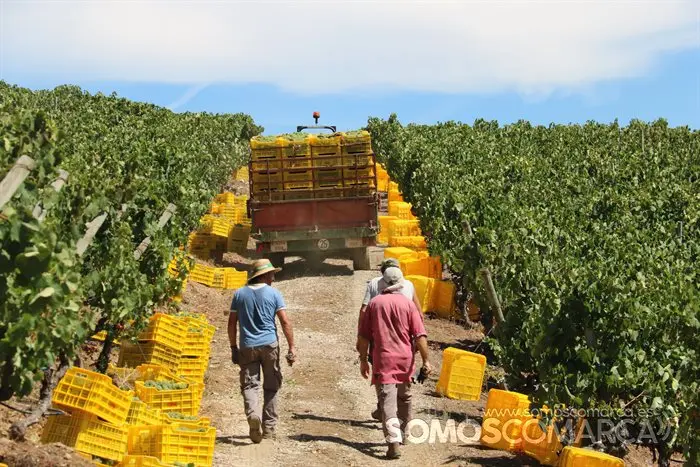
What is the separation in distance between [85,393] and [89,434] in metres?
0.35

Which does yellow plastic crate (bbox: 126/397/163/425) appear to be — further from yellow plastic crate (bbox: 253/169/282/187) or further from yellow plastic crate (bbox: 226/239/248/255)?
yellow plastic crate (bbox: 226/239/248/255)

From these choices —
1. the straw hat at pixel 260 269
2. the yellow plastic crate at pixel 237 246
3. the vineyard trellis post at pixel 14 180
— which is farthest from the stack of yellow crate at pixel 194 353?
the yellow plastic crate at pixel 237 246

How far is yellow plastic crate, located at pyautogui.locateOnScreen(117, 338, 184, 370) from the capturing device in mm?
14234

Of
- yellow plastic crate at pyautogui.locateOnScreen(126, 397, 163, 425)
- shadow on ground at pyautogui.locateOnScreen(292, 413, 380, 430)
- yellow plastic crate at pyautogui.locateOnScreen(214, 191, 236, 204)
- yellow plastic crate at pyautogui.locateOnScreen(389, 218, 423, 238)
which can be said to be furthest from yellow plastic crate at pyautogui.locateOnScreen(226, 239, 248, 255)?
yellow plastic crate at pyautogui.locateOnScreen(126, 397, 163, 425)

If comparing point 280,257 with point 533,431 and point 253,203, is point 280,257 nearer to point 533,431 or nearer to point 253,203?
point 253,203

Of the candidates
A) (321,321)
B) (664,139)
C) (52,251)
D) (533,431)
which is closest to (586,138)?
(664,139)

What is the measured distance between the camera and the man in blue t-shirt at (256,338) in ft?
38.8

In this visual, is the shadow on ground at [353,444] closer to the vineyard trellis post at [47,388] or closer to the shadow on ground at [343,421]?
the shadow on ground at [343,421]

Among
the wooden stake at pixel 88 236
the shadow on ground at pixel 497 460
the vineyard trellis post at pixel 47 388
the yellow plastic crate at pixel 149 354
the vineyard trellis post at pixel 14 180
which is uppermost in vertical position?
the vineyard trellis post at pixel 14 180

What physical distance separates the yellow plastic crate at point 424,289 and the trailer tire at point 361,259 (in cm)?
301

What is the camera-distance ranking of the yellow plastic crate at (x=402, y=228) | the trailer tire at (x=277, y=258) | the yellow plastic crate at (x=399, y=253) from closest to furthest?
the trailer tire at (x=277, y=258) → the yellow plastic crate at (x=399, y=253) → the yellow plastic crate at (x=402, y=228)

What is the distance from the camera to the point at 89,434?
10.2 metres

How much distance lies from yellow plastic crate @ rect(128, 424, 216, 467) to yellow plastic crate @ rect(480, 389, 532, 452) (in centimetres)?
347

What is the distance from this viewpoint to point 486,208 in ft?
72.8
